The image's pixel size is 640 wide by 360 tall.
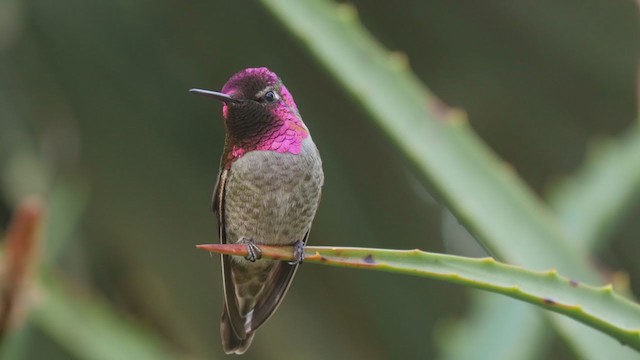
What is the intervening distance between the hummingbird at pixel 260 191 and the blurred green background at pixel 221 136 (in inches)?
37.9

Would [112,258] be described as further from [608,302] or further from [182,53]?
[608,302]

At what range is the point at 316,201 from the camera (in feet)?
3.42

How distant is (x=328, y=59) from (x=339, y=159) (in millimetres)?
1238

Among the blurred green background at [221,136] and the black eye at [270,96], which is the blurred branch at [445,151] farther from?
the blurred green background at [221,136]

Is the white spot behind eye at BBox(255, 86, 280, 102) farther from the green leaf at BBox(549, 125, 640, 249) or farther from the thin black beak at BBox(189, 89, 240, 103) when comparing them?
the green leaf at BBox(549, 125, 640, 249)

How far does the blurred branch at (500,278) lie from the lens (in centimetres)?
75

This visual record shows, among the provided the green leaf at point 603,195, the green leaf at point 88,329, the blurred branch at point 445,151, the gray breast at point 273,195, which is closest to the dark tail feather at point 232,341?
the gray breast at point 273,195

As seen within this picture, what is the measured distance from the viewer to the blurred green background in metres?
2.29

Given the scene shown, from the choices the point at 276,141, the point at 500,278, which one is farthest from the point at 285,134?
the point at 500,278

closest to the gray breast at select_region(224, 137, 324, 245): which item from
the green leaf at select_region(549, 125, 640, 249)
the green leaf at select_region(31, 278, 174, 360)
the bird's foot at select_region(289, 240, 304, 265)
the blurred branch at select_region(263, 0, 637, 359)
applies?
the bird's foot at select_region(289, 240, 304, 265)

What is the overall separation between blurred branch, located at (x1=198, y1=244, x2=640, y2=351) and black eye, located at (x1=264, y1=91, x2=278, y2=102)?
0.14 metres

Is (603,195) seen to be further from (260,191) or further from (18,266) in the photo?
(18,266)

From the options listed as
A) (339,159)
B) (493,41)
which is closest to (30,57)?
(339,159)

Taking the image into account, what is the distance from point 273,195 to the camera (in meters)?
1.10
